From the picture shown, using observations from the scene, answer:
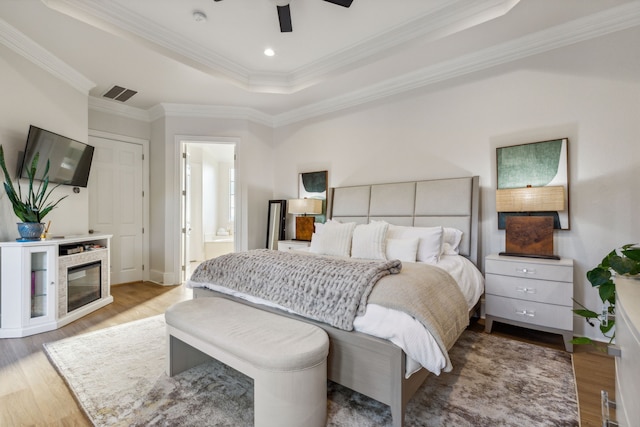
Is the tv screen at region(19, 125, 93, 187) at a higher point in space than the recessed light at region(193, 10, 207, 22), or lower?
lower

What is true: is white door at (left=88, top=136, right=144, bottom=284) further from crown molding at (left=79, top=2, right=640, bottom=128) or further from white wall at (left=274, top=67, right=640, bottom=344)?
white wall at (left=274, top=67, right=640, bottom=344)

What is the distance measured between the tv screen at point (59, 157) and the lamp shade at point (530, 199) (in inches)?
191

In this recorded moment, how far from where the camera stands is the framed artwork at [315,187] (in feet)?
14.9

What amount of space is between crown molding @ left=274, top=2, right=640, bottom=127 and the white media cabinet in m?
3.84

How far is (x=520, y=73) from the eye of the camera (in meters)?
2.99

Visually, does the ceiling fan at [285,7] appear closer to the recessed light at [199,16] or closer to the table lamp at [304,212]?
the recessed light at [199,16]

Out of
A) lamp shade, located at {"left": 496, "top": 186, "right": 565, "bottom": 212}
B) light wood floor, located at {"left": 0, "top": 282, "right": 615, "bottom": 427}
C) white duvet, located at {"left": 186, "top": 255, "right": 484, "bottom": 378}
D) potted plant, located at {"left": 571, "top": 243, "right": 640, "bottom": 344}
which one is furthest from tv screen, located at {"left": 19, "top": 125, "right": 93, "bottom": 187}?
lamp shade, located at {"left": 496, "top": 186, "right": 565, "bottom": 212}

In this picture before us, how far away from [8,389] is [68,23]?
3063mm

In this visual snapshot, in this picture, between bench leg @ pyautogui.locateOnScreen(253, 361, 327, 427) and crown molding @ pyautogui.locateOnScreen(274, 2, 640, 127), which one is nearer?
bench leg @ pyautogui.locateOnScreen(253, 361, 327, 427)

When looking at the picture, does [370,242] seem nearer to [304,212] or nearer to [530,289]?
[530,289]

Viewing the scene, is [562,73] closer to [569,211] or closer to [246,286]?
[569,211]

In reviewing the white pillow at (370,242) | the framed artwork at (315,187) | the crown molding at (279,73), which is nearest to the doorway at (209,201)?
the framed artwork at (315,187)

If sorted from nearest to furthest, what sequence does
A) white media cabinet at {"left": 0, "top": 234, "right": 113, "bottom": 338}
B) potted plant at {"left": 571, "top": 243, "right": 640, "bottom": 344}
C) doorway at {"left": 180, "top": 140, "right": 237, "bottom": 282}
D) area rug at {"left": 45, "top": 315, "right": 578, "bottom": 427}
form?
potted plant at {"left": 571, "top": 243, "right": 640, "bottom": 344} → area rug at {"left": 45, "top": 315, "right": 578, "bottom": 427} → white media cabinet at {"left": 0, "top": 234, "right": 113, "bottom": 338} → doorway at {"left": 180, "top": 140, "right": 237, "bottom": 282}

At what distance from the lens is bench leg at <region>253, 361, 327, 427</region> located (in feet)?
4.58
